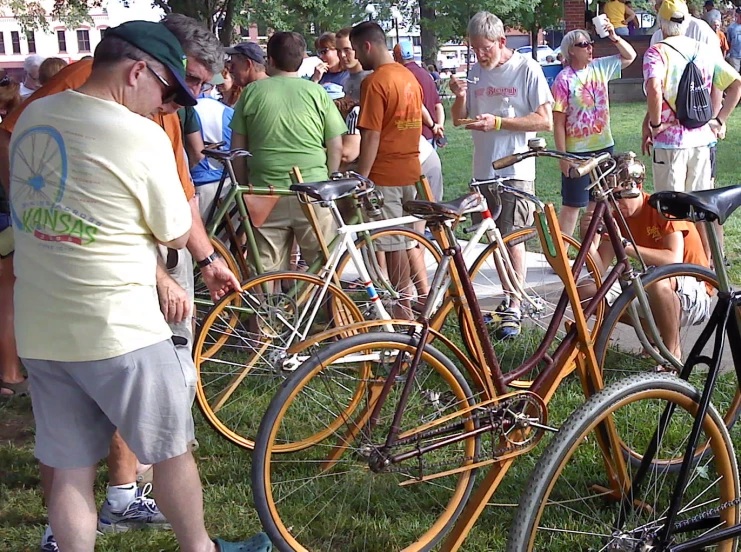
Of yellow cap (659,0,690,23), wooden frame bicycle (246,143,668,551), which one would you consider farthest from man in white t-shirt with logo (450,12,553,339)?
wooden frame bicycle (246,143,668,551)

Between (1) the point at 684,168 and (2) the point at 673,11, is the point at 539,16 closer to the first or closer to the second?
(2) the point at 673,11

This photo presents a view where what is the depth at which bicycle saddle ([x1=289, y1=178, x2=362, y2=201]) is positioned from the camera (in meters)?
4.02

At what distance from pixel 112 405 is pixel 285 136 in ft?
9.57

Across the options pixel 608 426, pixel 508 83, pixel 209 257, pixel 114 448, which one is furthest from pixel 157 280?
pixel 508 83

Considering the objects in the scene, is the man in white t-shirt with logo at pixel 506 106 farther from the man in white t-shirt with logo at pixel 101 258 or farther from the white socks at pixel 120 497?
the man in white t-shirt with logo at pixel 101 258

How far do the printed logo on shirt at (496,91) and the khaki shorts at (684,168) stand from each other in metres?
1.26

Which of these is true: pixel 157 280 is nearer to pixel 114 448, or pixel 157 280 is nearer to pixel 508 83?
pixel 114 448

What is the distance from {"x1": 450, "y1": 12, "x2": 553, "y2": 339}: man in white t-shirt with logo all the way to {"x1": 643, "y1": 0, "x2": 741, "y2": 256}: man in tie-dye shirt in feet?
2.88

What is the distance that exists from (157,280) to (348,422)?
0.97 m

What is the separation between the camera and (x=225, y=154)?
5.15 metres

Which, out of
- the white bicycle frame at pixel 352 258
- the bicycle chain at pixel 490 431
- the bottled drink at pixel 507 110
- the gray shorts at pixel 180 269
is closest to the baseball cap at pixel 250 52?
the bottled drink at pixel 507 110

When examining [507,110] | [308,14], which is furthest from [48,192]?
[308,14]

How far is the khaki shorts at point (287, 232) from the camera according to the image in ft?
16.8

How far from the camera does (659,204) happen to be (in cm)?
282
